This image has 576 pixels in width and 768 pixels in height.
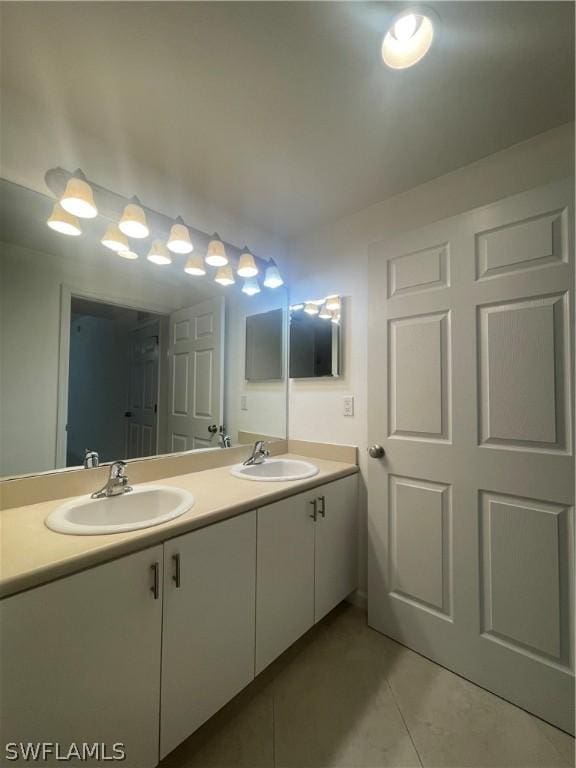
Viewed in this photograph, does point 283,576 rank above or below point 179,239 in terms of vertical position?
below

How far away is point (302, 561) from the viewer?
4.40 ft

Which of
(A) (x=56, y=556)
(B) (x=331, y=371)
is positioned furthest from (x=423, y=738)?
(B) (x=331, y=371)

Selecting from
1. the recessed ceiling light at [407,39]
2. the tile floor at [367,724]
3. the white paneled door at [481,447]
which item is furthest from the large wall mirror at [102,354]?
the recessed ceiling light at [407,39]

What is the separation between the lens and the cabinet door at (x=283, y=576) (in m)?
1.16

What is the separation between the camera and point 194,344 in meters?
1.67

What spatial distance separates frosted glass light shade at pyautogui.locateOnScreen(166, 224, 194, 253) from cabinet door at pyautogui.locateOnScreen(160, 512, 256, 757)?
4.17ft

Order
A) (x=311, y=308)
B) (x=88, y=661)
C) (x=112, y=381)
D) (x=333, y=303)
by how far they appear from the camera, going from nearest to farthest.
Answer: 1. (x=88, y=661)
2. (x=112, y=381)
3. (x=333, y=303)
4. (x=311, y=308)

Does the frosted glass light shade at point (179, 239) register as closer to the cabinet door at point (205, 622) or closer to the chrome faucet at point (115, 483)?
the chrome faucet at point (115, 483)

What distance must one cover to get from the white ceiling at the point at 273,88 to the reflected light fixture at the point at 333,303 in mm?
613

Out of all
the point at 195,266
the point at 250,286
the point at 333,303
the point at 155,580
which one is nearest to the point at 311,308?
the point at 333,303

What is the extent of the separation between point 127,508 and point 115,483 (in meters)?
0.11

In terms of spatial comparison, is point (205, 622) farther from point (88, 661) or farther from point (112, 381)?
point (112, 381)

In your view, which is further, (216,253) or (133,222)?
(216,253)

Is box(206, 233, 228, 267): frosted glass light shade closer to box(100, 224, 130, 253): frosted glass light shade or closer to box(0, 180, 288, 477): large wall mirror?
box(0, 180, 288, 477): large wall mirror
